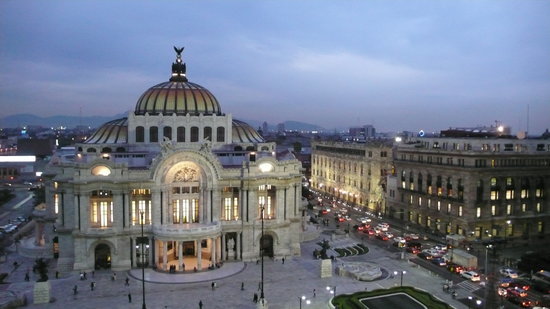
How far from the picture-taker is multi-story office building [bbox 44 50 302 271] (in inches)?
2805

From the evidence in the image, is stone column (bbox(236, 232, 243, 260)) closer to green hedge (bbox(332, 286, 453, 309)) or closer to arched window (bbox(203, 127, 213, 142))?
arched window (bbox(203, 127, 213, 142))

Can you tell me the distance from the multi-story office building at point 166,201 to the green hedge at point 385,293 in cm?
1393

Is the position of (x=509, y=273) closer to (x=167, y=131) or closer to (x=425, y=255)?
(x=425, y=255)

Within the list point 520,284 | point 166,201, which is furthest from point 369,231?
point 166,201

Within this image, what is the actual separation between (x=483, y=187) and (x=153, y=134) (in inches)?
2383

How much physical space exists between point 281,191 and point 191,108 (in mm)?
23911

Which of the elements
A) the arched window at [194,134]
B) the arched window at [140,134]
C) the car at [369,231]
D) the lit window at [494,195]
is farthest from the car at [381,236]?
the arched window at [140,134]

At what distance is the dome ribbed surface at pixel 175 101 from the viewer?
87.9 m

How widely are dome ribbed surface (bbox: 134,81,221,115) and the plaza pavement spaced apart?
2968cm

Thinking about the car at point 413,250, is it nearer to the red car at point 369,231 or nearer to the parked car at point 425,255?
the parked car at point 425,255

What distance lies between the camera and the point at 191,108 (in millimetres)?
88750

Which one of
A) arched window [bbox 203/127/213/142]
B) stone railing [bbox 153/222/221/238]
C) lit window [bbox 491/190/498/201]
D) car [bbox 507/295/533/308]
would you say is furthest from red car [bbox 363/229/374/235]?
car [bbox 507/295/533/308]

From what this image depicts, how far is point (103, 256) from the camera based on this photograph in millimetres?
73188

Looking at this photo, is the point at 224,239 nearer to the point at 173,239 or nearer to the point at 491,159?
the point at 173,239
